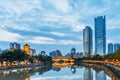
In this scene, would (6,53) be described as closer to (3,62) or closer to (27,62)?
(3,62)

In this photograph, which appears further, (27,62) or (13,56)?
(27,62)

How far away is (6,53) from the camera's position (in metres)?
115

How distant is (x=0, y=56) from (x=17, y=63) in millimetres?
19359

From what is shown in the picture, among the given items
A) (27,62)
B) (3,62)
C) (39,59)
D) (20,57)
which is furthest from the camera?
(39,59)

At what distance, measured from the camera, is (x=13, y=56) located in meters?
118

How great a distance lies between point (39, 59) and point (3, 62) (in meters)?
86.6

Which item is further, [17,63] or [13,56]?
[17,63]

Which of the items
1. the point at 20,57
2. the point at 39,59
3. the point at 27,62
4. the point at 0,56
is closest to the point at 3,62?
the point at 0,56

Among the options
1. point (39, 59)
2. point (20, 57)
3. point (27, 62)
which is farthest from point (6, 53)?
point (39, 59)

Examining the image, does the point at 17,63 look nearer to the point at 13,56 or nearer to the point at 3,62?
the point at 13,56

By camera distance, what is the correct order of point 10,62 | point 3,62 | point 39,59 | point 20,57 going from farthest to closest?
1. point 39,59
2. point 20,57
3. point 10,62
4. point 3,62

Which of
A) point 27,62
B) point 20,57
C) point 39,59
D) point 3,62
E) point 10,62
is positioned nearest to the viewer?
point 3,62

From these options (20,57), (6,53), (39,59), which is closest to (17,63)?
(20,57)

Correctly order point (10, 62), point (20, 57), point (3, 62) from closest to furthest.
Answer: point (3, 62), point (10, 62), point (20, 57)
